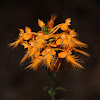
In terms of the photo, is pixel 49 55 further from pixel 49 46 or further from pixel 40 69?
pixel 40 69

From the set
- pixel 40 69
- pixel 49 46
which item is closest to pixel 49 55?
pixel 49 46

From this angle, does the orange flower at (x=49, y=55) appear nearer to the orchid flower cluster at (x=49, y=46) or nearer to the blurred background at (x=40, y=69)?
the orchid flower cluster at (x=49, y=46)

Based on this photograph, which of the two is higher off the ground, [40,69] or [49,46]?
[40,69]

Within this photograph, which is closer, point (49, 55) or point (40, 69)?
point (49, 55)

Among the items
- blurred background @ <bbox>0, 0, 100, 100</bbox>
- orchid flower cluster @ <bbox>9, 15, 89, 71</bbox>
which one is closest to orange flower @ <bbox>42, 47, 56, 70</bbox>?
orchid flower cluster @ <bbox>9, 15, 89, 71</bbox>

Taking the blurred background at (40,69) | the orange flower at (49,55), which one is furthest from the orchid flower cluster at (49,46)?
the blurred background at (40,69)

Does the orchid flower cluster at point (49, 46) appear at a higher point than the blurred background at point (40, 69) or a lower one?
lower
